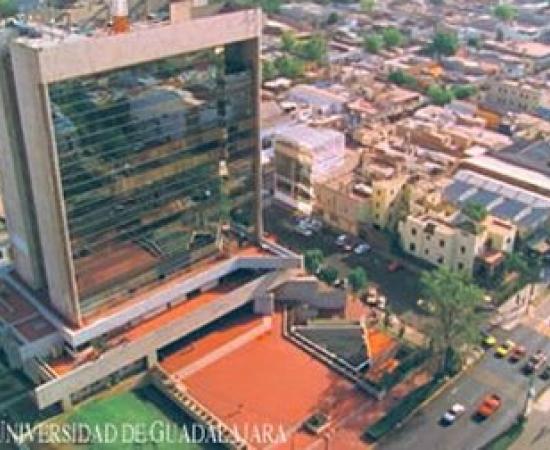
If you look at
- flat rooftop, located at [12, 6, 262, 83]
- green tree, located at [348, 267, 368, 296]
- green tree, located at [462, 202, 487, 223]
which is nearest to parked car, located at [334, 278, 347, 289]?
green tree, located at [348, 267, 368, 296]

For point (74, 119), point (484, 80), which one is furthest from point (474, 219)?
point (484, 80)

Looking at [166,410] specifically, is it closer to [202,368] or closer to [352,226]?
[202,368]

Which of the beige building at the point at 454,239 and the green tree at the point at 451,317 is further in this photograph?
the beige building at the point at 454,239

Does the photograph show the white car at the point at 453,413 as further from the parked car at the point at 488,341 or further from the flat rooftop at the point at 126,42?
the flat rooftop at the point at 126,42

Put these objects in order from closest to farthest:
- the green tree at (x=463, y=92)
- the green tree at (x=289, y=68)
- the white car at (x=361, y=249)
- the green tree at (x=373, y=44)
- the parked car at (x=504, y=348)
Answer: the parked car at (x=504, y=348) < the white car at (x=361, y=249) < the green tree at (x=463, y=92) < the green tree at (x=289, y=68) < the green tree at (x=373, y=44)

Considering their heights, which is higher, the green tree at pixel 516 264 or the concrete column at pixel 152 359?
the green tree at pixel 516 264

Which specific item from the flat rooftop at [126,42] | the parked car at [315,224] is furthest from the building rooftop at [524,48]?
the flat rooftop at [126,42]

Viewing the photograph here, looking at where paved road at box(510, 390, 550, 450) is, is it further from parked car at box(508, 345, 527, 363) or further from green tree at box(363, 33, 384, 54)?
green tree at box(363, 33, 384, 54)
